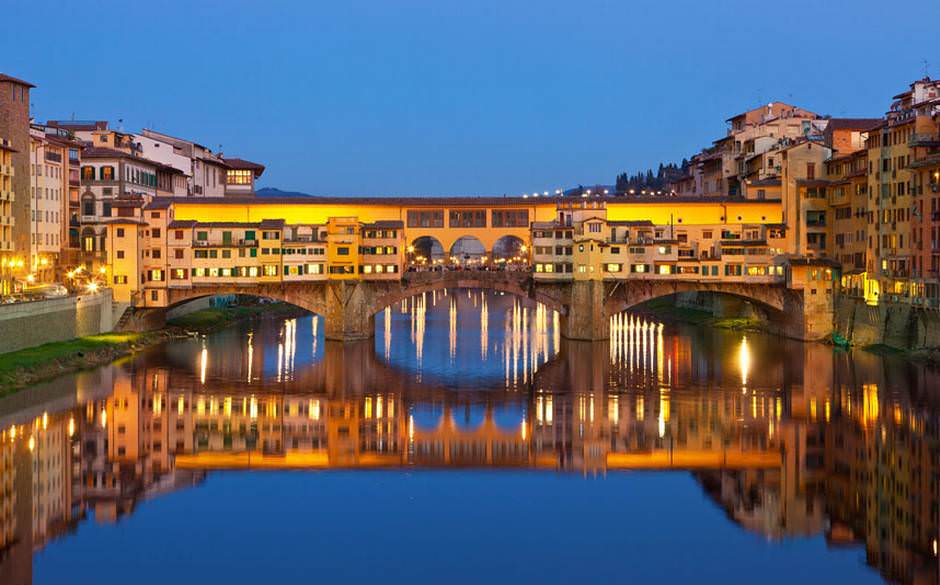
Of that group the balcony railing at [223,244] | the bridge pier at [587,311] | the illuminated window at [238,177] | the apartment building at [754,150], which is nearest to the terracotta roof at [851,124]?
the apartment building at [754,150]

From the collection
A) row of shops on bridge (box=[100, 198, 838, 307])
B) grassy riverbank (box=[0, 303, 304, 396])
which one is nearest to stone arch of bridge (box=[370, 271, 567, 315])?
row of shops on bridge (box=[100, 198, 838, 307])

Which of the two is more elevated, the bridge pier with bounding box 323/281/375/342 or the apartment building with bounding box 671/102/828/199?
the apartment building with bounding box 671/102/828/199

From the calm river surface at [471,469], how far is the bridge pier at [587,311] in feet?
19.6

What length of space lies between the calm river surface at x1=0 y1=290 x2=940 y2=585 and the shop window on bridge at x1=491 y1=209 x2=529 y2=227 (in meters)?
12.2

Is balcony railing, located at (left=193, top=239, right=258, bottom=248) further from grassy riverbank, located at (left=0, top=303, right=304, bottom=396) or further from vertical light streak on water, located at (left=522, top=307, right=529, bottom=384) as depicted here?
vertical light streak on water, located at (left=522, top=307, right=529, bottom=384)

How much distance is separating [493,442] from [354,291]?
2597cm

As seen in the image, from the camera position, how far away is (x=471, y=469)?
102 ft

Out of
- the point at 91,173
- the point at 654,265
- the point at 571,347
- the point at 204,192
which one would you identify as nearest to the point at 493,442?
the point at 571,347

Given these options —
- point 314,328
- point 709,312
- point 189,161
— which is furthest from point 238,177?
point 709,312

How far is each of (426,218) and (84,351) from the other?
834 inches

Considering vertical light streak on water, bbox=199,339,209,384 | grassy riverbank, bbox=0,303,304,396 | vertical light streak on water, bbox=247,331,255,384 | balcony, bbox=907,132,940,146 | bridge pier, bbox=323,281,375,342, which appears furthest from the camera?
bridge pier, bbox=323,281,375,342

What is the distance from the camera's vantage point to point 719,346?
57.7 m

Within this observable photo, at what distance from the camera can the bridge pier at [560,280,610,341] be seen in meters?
57.9

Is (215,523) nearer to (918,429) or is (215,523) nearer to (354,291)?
(918,429)
